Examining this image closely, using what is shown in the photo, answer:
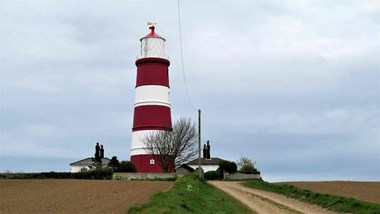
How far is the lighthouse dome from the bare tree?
6930 mm

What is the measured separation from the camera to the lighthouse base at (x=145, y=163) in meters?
53.5

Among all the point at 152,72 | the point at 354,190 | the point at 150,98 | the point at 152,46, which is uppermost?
the point at 152,46

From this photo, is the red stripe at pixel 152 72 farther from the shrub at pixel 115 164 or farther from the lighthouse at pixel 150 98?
the shrub at pixel 115 164

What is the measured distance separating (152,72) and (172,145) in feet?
25.5

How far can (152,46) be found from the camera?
177 feet

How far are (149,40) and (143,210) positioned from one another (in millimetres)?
38320

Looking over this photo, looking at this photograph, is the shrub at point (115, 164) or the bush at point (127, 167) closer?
the bush at point (127, 167)

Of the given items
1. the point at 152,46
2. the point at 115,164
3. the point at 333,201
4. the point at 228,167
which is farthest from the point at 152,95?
the point at 333,201

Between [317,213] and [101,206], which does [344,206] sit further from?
[101,206]

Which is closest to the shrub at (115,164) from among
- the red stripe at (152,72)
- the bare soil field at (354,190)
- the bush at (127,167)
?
the bush at (127,167)

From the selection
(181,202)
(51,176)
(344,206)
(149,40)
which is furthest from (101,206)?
(149,40)

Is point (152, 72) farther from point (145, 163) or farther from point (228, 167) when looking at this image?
point (228, 167)

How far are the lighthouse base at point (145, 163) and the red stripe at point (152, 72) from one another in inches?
254

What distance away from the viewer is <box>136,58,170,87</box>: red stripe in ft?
171
